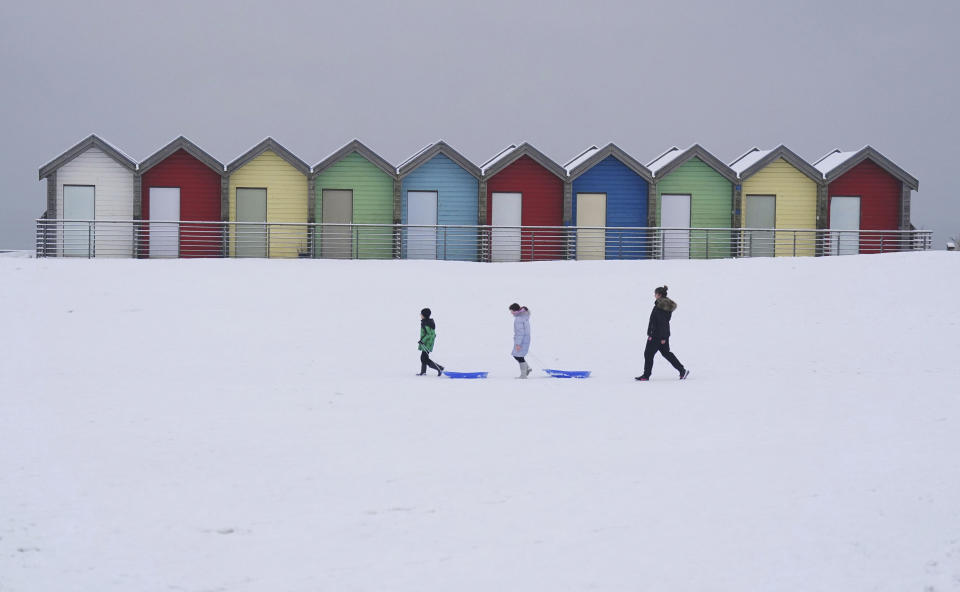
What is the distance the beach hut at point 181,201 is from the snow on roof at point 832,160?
2041 centimetres

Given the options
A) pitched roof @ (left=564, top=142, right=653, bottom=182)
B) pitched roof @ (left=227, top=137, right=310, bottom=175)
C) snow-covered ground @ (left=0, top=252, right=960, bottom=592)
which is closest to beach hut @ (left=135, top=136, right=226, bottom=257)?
pitched roof @ (left=227, top=137, right=310, bottom=175)

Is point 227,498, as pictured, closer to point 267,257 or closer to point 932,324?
point 932,324

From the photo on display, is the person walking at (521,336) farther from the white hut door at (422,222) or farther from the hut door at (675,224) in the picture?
the hut door at (675,224)

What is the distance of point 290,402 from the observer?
1512cm

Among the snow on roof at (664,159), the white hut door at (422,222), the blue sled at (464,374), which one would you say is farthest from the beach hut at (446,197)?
the blue sled at (464,374)

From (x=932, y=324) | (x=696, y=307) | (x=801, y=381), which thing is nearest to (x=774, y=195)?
(x=696, y=307)

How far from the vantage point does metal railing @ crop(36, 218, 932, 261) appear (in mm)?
34031

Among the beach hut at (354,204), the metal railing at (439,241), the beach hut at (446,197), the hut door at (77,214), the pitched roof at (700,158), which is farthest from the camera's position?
the pitched roof at (700,158)

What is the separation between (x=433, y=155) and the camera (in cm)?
3544

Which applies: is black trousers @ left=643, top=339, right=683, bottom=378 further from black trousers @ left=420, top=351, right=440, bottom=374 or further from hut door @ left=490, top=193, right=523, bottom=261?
hut door @ left=490, top=193, right=523, bottom=261

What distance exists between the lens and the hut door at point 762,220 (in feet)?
122

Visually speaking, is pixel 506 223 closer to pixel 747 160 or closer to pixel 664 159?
pixel 664 159

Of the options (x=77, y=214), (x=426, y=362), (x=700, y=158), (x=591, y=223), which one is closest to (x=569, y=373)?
(x=426, y=362)

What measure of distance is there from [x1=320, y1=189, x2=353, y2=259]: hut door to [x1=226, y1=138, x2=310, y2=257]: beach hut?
22.7 inches
